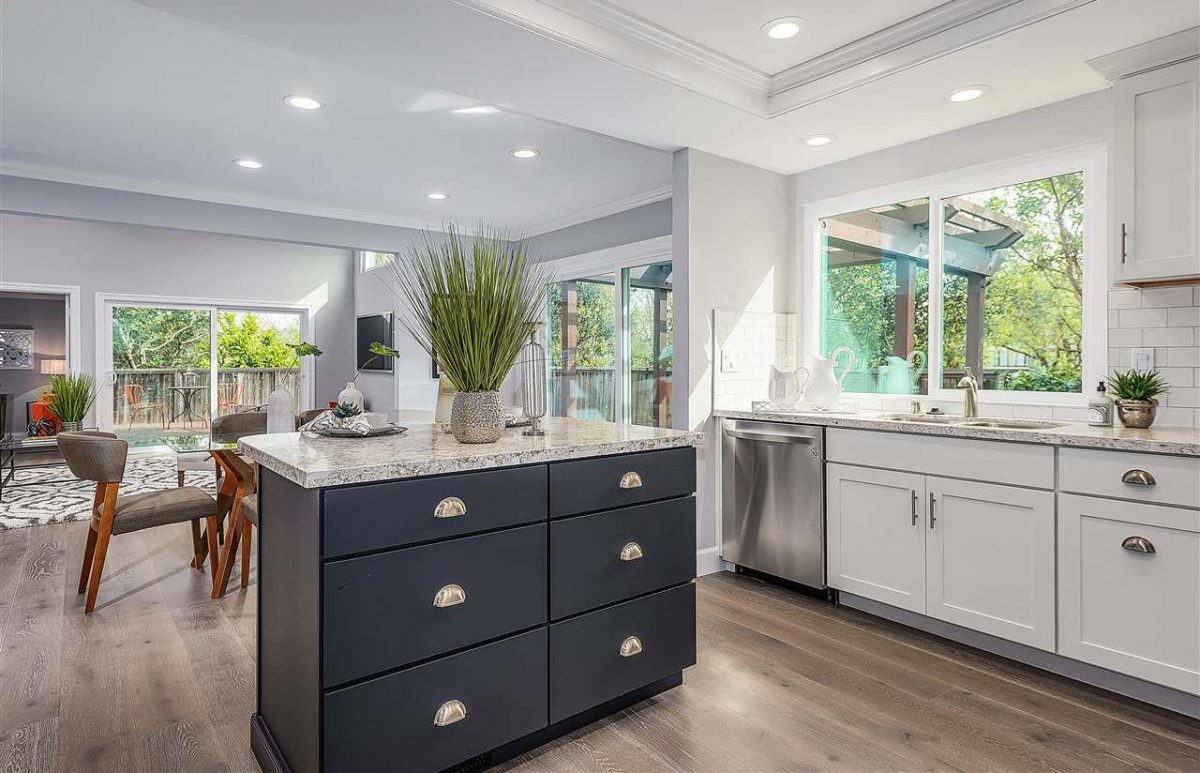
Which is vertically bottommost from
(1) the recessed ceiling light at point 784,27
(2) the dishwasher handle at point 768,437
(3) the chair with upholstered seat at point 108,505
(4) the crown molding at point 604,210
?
(3) the chair with upholstered seat at point 108,505

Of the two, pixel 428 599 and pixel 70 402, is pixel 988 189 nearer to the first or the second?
pixel 428 599

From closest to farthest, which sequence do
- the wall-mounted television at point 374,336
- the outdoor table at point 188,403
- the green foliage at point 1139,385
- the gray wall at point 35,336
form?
the green foliage at point 1139,385 < the wall-mounted television at point 374,336 < the gray wall at point 35,336 < the outdoor table at point 188,403

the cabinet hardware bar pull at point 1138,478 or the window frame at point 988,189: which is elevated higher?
the window frame at point 988,189

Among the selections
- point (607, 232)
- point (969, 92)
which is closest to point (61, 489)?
point (607, 232)

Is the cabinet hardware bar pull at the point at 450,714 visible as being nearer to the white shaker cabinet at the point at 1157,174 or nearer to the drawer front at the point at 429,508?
the drawer front at the point at 429,508

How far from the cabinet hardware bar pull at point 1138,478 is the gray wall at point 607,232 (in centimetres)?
337

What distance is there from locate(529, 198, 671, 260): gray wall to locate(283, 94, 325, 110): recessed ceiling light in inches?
64.7

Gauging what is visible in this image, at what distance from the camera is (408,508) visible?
1645 mm

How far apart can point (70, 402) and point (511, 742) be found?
7.61 metres

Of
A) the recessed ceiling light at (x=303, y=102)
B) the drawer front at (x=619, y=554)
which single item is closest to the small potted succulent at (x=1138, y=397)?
the drawer front at (x=619, y=554)

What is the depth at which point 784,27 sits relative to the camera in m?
2.63

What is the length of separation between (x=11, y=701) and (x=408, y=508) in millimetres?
1893

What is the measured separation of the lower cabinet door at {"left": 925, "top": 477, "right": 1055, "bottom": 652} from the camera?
2.45 meters

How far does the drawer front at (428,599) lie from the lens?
1539 mm
